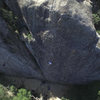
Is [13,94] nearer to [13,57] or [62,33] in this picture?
[13,57]

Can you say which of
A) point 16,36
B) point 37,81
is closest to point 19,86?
point 37,81

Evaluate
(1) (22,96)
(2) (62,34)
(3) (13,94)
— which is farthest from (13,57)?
(2) (62,34)

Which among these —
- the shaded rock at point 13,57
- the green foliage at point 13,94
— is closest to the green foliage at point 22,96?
the green foliage at point 13,94

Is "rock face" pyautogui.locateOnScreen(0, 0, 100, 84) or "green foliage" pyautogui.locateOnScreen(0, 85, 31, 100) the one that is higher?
"rock face" pyautogui.locateOnScreen(0, 0, 100, 84)

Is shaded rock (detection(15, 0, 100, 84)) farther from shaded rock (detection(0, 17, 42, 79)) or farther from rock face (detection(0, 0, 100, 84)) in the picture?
shaded rock (detection(0, 17, 42, 79))

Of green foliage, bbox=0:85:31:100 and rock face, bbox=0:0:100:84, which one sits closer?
rock face, bbox=0:0:100:84

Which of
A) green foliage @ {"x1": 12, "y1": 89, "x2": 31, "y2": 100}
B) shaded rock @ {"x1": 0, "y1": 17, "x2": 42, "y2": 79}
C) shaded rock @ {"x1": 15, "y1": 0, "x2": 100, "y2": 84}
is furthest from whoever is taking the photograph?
green foliage @ {"x1": 12, "y1": 89, "x2": 31, "y2": 100}

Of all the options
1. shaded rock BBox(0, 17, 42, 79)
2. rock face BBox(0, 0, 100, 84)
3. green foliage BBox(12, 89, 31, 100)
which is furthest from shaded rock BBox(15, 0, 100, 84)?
green foliage BBox(12, 89, 31, 100)

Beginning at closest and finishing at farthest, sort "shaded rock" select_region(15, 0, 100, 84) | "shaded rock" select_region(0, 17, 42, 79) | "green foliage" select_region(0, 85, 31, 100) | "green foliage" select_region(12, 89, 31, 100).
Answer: "shaded rock" select_region(15, 0, 100, 84), "shaded rock" select_region(0, 17, 42, 79), "green foliage" select_region(12, 89, 31, 100), "green foliage" select_region(0, 85, 31, 100)
